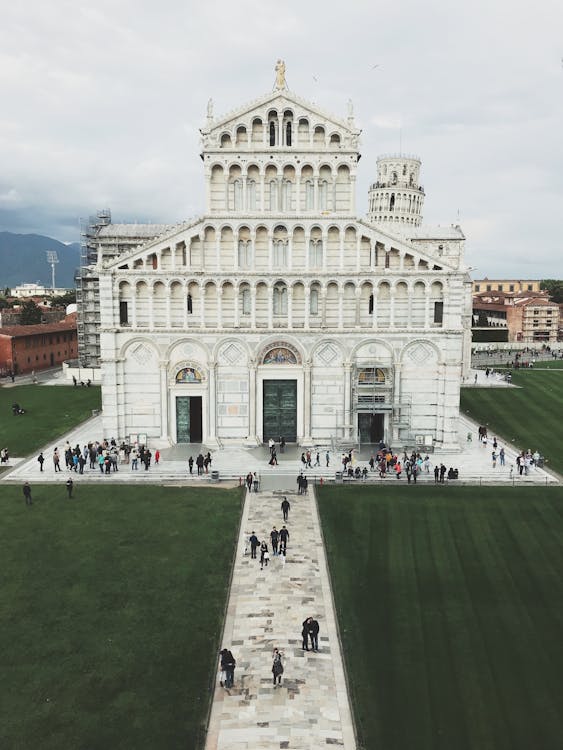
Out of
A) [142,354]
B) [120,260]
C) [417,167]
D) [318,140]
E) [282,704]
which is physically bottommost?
[282,704]

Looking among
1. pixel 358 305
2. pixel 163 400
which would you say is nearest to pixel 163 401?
pixel 163 400

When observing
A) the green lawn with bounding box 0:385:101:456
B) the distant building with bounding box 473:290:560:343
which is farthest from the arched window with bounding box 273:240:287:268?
the distant building with bounding box 473:290:560:343

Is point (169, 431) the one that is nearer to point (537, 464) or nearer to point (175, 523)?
point (175, 523)

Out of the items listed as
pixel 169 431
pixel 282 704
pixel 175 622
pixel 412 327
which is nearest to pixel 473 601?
pixel 282 704

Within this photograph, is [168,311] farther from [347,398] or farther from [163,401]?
[347,398]

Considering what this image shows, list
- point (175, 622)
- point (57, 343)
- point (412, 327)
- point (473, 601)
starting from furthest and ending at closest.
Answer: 1. point (57, 343)
2. point (412, 327)
3. point (473, 601)
4. point (175, 622)

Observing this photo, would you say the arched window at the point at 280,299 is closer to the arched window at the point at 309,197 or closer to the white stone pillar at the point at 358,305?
the white stone pillar at the point at 358,305

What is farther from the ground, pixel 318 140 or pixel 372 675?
pixel 318 140
